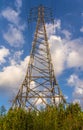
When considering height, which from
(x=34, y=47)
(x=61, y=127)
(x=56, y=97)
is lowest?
(x=61, y=127)

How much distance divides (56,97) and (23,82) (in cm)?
589

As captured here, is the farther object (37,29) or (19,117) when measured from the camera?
(37,29)

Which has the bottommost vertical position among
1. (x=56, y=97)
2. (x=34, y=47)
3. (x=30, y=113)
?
(x=30, y=113)

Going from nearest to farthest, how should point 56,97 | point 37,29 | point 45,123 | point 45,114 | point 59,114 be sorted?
point 45,123 < point 45,114 < point 59,114 < point 56,97 < point 37,29

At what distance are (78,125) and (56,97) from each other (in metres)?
21.4

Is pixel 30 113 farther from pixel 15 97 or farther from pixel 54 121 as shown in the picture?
pixel 15 97

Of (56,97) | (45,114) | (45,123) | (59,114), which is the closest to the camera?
(45,123)

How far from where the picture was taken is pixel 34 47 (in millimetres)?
63312

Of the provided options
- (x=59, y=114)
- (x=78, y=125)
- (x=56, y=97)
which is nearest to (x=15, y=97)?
Result: (x=56, y=97)

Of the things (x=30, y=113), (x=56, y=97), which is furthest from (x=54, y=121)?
(x=56, y=97)

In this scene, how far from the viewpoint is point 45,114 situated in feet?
131

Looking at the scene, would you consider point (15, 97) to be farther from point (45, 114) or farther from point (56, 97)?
point (45, 114)

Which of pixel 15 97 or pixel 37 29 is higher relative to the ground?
pixel 37 29

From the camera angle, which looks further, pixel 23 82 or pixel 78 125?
pixel 23 82
